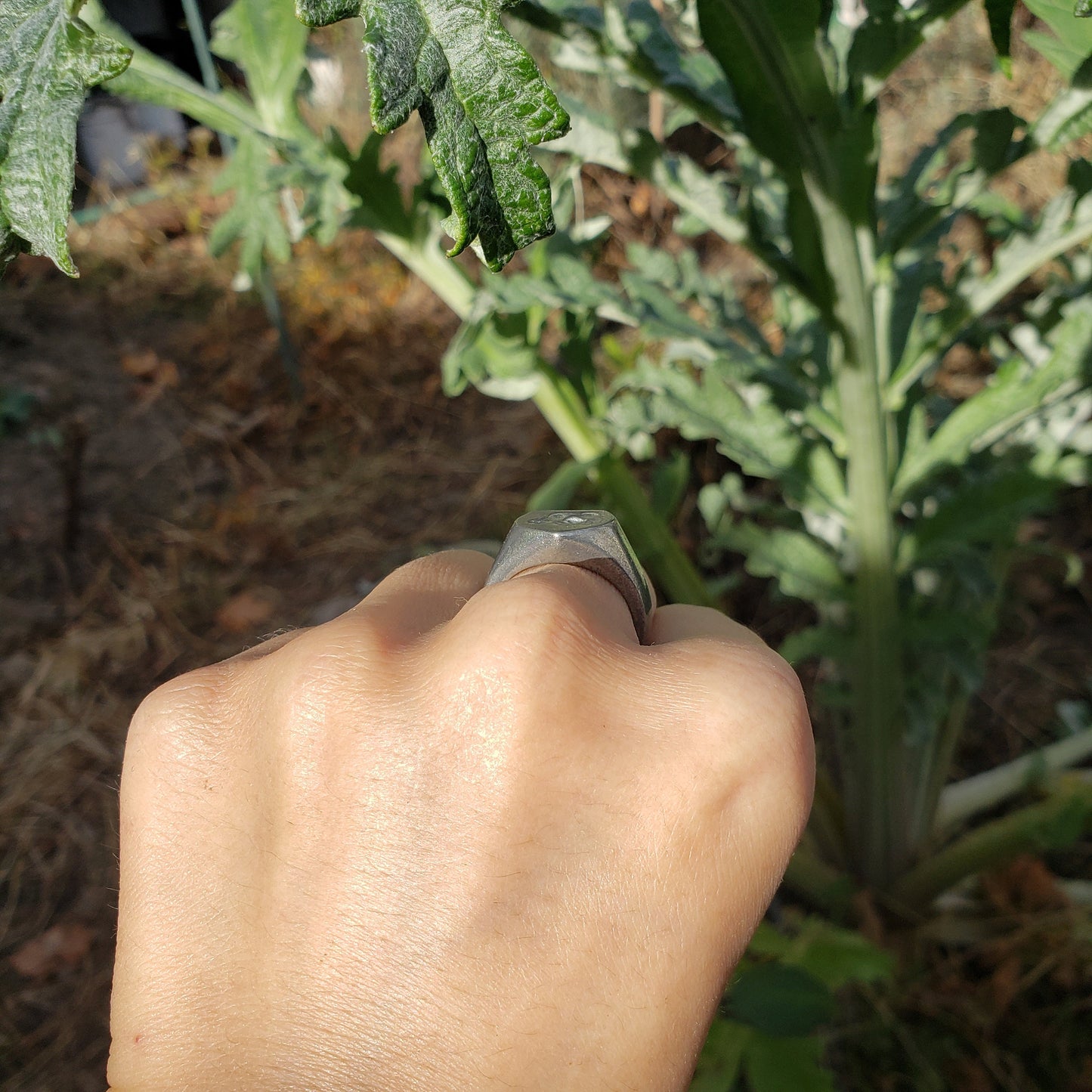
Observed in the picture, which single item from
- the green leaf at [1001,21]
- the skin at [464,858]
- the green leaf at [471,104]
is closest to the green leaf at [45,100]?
the green leaf at [471,104]

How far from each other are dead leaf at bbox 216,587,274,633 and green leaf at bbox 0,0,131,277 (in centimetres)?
150

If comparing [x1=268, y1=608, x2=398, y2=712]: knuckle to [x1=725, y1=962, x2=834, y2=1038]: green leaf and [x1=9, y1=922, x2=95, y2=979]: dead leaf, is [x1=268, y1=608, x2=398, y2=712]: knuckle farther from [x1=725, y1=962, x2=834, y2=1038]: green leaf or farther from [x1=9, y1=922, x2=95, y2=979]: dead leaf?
[x1=9, y1=922, x2=95, y2=979]: dead leaf

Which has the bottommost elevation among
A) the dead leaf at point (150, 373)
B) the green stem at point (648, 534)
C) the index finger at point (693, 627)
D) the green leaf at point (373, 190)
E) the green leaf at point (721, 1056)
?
the green leaf at point (721, 1056)

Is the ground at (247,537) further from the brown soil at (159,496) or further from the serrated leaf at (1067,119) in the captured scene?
the serrated leaf at (1067,119)

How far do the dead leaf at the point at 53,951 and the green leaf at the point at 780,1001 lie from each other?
1043mm

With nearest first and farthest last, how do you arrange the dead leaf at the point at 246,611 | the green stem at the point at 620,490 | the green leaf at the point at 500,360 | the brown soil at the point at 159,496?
1. the green leaf at the point at 500,360
2. the green stem at the point at 620,490
3. the brown soil at the point at 159,496
4. the dead leaf at the point at 246,611

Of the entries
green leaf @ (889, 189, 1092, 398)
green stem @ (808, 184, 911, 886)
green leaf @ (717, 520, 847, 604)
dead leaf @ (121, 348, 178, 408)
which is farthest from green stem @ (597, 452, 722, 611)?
dead leaf @ (121, 348, 178, 408)

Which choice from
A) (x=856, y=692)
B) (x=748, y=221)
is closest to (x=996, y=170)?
(x=748, y=221)

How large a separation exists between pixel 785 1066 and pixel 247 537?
1.52m

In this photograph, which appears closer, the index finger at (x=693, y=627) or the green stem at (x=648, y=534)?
the index finger at (x=693, y=627)

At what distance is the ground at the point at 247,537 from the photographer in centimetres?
129

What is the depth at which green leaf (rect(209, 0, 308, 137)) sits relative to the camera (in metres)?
1.07

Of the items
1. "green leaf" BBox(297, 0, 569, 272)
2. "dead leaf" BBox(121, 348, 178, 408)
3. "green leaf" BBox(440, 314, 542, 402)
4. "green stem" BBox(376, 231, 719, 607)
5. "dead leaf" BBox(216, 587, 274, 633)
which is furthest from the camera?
"dead leaf" BBox(121, 348, 178, 408)

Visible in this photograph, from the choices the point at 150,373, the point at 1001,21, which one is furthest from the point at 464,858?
the point at 150,373
